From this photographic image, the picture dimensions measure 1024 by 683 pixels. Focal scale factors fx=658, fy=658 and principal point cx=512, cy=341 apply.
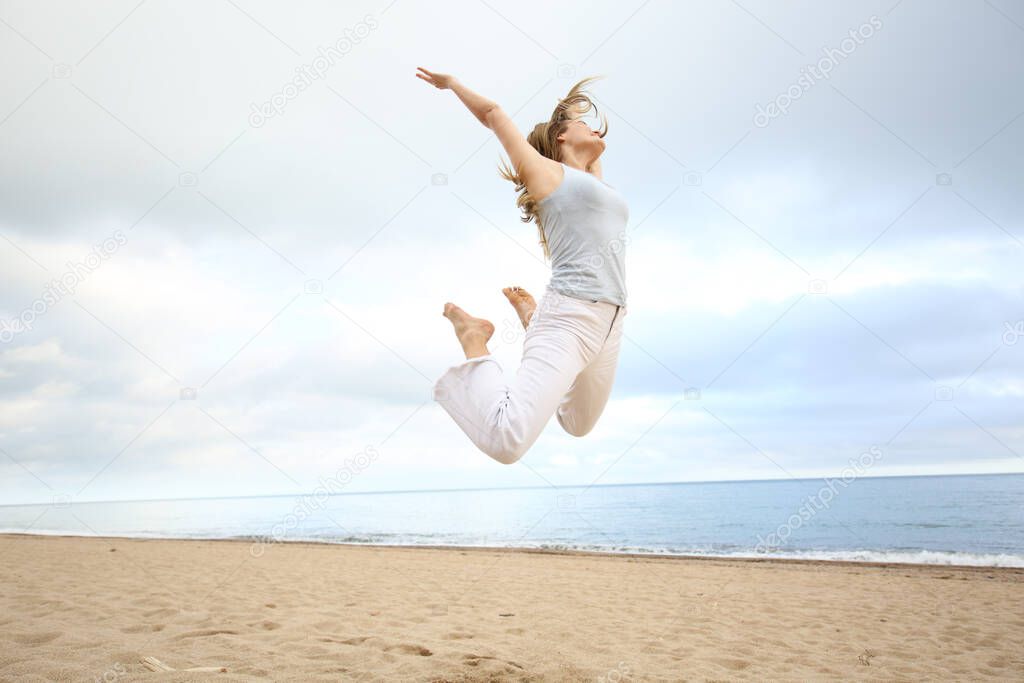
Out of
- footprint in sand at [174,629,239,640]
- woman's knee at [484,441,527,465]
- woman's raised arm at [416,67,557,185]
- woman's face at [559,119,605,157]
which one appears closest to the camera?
woman's knee at [484,441,527,465]

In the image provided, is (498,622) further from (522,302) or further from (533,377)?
(533,377)

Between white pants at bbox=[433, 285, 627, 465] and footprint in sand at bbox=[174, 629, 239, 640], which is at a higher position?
white pants at bbox=[433, 285, 627, 465]

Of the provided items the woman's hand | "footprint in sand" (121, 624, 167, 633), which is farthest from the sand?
the woman's hand

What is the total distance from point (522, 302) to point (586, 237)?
571 mm

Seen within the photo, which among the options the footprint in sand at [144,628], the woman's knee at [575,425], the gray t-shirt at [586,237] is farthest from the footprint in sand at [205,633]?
the gray t-shirt at [586,237]

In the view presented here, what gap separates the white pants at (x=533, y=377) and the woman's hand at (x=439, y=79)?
87cm

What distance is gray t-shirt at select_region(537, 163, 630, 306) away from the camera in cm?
235

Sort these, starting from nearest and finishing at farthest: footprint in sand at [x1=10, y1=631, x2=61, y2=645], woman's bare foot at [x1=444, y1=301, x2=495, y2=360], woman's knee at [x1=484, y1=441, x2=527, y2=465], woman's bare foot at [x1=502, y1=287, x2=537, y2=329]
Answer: woman's knee at [x1=484, y1=441, x2=527, y2=465] < woman's bare foot at [x1=444, y1=301, x2=495, y2=360] < woman's bare foot at [x1=502, y1=287, x2=537, y2=329] < footprint in sand at [x1=10, y1=631, x2=61, y2=645]

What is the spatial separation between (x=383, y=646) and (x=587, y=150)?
353 centimetres

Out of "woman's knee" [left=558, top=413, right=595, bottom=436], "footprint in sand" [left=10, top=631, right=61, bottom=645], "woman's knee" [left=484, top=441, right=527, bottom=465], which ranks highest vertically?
"woman's knee" [left=558, top=413, right=595, bottom=436]

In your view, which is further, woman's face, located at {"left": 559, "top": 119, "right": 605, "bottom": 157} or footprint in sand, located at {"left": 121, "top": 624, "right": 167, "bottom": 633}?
footprint in sand, located at {"left": 121, "top": 624, "right": 167, "bottom": 633}

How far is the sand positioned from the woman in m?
2.10

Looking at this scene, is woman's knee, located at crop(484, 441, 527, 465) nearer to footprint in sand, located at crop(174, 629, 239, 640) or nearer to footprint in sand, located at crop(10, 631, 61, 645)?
footprint in sand, located at crop(174, 629, 239, 640)

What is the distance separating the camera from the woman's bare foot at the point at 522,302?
2.83 metres
